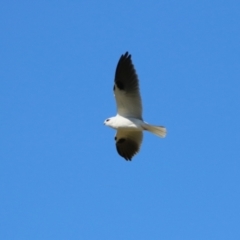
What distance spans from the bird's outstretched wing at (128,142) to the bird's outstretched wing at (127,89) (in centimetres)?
163

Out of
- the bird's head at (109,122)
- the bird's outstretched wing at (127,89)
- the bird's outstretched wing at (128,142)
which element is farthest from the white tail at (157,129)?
the bird's outstretched wing at (128,142)

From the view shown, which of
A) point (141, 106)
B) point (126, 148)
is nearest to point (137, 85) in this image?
point (141, 106)

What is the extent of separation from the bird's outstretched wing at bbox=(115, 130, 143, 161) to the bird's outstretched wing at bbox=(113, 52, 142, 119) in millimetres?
1631

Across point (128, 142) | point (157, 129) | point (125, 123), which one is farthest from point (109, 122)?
point (128, 142)

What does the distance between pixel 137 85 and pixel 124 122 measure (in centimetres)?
105

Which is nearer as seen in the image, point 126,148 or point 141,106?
point 141,106

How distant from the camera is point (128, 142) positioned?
85.3 feet

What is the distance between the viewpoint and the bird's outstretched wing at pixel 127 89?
2375cm

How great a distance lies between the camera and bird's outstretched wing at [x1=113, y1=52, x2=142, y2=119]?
23.8 m

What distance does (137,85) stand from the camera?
2386cm

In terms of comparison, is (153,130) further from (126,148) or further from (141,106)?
(126,148)

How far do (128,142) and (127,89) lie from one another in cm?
252

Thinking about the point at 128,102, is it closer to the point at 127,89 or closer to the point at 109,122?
the point at 127,89

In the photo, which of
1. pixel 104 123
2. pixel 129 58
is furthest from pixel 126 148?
pixel 129 58
